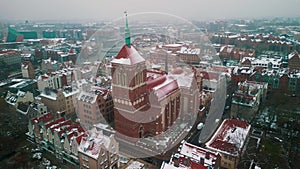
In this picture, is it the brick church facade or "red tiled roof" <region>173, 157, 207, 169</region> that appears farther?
the brick church facade

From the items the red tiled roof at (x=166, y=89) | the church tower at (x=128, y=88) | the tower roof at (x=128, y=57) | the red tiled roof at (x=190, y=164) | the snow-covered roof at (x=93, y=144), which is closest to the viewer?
the red tiled roof at (x=190, y=164)

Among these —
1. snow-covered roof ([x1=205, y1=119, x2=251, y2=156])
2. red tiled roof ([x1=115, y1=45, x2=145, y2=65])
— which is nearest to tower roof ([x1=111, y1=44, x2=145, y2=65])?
red tiled roof ([x1=115, y1=45, x2=145, y2=65])

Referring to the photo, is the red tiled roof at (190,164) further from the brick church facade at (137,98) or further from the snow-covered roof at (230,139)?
the brick church facade at (137,98)


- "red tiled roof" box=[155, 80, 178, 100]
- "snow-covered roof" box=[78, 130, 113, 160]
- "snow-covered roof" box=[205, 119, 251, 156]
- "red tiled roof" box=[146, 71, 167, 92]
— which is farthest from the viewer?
"red tiled roof" box=[146, 71, 167, 92]

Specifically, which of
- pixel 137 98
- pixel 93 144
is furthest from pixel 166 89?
pixel 93 144

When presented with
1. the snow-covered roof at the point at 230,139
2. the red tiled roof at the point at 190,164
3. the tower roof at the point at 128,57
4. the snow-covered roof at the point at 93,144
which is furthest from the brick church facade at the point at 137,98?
the red tiled roof at the point at 190,164

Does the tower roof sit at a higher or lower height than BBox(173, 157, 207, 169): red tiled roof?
higher

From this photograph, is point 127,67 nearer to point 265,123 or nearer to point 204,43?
point 265,123

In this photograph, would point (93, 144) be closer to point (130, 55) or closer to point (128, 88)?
point (128, 88)

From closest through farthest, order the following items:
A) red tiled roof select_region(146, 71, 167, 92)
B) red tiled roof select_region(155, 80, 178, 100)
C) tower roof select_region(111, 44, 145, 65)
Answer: tower roof select_region(111, 44, 145, 65) → red tiled roof select_region(155, 80, 178, 100) → red tiled roof select_region(146, 71, 167, 92)

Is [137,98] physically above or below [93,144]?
above

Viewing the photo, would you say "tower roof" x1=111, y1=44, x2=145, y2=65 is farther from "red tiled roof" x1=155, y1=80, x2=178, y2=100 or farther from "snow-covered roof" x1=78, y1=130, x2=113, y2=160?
"snow-covered roof" x1=78, y1=130, x2=113, y2=160
